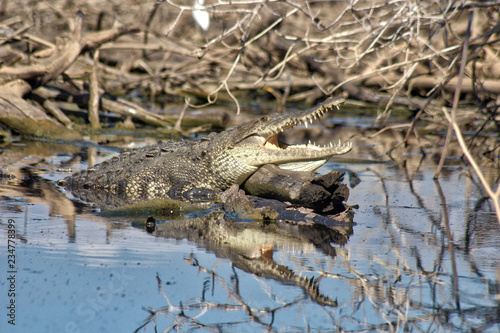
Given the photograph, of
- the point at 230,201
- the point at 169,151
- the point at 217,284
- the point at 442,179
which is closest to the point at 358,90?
the point at 442,179

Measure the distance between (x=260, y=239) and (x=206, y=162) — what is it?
203cm

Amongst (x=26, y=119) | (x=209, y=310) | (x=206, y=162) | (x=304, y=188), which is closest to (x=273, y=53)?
(x=26, y=119)

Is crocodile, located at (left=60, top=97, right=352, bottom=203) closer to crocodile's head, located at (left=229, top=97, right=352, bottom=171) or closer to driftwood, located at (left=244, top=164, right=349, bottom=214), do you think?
crocodile's head, located at (left=229, top=97, right=352, bottom=171)

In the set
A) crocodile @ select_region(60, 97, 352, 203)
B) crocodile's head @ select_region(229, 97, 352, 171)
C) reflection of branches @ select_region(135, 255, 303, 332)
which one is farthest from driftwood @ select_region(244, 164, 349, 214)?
reflection of branches @ select_region(135, 255, 303, 332)

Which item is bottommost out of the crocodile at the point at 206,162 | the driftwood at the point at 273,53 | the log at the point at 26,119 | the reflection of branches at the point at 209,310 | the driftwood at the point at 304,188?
the reflection of branches at the point at 209,310

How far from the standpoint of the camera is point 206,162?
5.87 meters

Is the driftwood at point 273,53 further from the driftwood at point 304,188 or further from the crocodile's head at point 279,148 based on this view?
the driftwood at point 304,188

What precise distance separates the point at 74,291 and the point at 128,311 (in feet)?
1.18

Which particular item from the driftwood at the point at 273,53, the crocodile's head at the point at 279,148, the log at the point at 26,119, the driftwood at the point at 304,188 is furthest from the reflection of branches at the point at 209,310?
the log at the point at 26,119

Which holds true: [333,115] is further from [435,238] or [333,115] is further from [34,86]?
[435,238]

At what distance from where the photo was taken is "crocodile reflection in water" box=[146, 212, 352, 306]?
10.6 feet

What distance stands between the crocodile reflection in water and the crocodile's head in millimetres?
935

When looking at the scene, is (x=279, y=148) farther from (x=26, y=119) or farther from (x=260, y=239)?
(x=26, y=119)

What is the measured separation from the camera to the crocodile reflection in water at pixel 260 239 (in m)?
3.22
